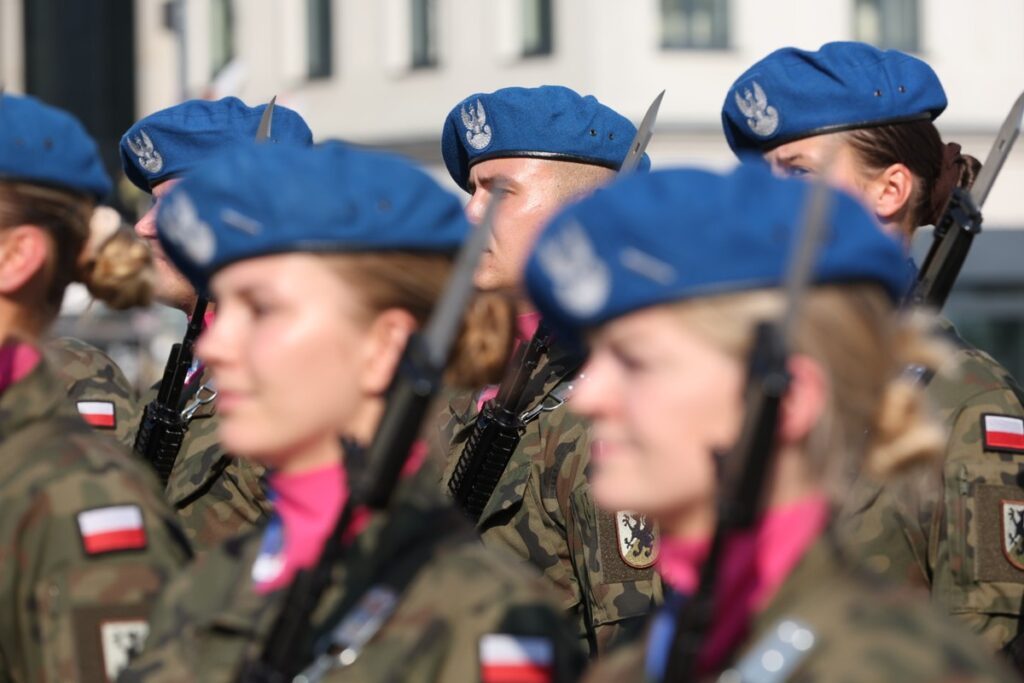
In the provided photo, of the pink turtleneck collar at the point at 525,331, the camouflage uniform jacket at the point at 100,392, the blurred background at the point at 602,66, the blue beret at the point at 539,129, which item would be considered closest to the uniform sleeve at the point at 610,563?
the pink turtleneck collar at the point at 525,331

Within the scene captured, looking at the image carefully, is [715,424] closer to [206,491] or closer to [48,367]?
[48,367]

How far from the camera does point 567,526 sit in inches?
205

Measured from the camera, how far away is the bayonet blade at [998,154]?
4594 mm

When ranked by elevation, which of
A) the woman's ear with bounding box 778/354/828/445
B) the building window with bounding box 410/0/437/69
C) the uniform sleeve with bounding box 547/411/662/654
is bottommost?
the building window with bounding box 410/0/437/69

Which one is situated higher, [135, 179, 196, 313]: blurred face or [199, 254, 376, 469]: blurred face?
[199, 254, 376, 469]: blurred face

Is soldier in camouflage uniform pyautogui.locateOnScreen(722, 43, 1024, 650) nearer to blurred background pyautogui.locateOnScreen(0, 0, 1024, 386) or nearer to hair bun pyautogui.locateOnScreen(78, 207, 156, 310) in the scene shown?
hair bun pyautogui.locateOnScreen(78, 207, 156, 310)

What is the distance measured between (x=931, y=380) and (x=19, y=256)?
1.74 m

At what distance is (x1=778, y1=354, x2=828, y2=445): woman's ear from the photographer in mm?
2512

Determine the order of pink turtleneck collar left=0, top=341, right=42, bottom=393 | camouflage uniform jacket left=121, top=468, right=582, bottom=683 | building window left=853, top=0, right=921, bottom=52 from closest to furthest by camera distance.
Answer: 1. camouflage uniform jacket left=121, top=468, right=582, bottom=683
2. pink turtleneck collar left=0, top=341, right=42, bottom=393
3. building window left=853, top=0, right=921, bottom=52

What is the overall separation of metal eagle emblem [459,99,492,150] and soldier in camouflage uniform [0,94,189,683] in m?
2.04

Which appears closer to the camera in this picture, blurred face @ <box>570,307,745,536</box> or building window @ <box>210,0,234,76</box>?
blurred face @ <box>570,307,745,536</box>

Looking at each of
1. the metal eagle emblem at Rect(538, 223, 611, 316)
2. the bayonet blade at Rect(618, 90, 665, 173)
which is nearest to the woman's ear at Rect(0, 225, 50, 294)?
the metal eagle emblem at Rect(538, 223, 611, 316)

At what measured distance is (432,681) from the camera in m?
2.87

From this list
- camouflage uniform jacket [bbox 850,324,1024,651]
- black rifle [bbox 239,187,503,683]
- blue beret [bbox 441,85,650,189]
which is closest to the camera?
black rifle [bbox 239,187,503,683]
